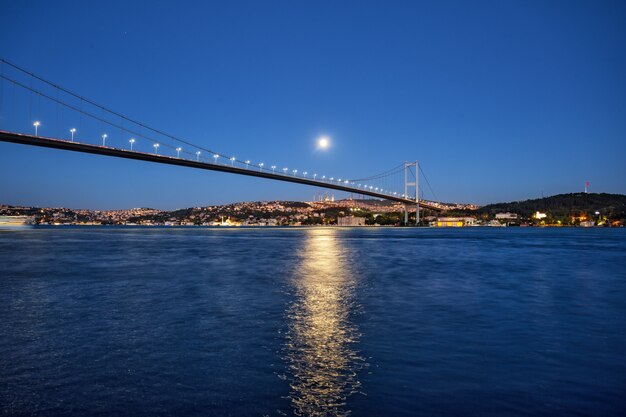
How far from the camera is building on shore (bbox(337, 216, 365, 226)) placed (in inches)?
5802

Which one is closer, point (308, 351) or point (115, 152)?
point (308, 351)

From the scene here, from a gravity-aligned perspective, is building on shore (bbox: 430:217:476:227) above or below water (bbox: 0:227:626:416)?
above

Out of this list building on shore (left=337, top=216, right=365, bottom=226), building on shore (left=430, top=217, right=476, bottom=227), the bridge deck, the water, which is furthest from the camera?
building on shore (left=337, top=216, right=365, bottom=226)

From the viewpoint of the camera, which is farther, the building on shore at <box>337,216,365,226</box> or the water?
the building on shore at <box>337,216,365,226</box>

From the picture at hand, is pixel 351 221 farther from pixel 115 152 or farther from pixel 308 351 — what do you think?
pixel 308 351

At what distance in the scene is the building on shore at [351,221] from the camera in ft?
484

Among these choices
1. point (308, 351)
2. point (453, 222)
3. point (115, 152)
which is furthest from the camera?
point (453, 222)

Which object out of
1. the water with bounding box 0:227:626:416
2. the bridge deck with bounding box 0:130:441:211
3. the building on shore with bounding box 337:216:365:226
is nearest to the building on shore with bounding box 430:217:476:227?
the building on shore with bounding box 337:216:365:226

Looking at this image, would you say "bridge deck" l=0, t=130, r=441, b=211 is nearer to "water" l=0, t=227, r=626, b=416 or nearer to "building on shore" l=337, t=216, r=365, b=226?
"water" l=0, t=227, r=626, b=416

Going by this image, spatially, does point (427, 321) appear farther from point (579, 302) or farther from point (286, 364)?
point (579, 302)

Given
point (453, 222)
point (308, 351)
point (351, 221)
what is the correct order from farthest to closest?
point (351, 221) < point (453, 222) < point (308, 351)

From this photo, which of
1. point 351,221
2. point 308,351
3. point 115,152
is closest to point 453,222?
point 351,221

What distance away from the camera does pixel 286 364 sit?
4758 millimetres

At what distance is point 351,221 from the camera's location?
147 meters
